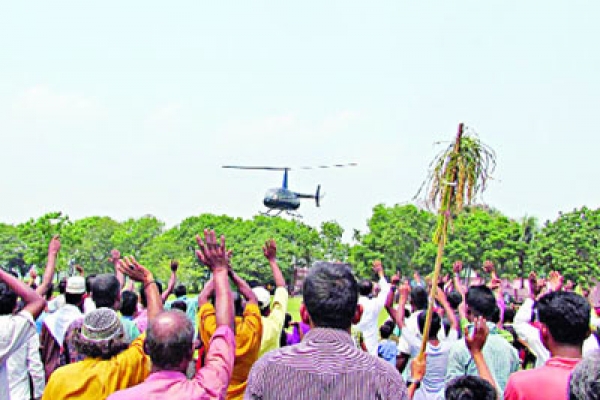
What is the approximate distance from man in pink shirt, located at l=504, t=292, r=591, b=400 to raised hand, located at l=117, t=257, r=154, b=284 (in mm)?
2403

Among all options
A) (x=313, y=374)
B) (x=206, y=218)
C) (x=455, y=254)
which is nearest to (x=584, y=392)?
(x=313, y=374)

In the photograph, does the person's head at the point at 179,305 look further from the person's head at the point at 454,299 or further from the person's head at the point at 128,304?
the person's head at the point at 454,299

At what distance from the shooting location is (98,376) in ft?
13.3

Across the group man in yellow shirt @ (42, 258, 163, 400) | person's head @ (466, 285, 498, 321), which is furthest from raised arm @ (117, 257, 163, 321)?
person's head @ (466, 285, 498, 321)

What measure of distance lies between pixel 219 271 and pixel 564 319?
2.11 metres

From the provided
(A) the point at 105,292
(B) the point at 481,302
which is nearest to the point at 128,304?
(A) the point at 105,292

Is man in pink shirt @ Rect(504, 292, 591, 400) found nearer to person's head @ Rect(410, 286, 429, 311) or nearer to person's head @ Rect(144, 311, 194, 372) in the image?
person's head @ Rect(144, 311, 194, 372)

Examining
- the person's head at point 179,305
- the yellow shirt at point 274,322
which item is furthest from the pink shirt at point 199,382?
the person's head at point 179,305

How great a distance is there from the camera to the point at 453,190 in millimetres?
5973

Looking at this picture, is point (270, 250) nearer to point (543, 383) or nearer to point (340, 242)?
point (543, 383)

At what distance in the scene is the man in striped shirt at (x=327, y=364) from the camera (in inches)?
125

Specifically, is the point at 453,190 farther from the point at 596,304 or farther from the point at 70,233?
the point at 70,233

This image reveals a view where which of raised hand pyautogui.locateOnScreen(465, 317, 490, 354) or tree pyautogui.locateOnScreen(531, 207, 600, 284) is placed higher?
raised hand pyautogui.locateOnScreen(465, 317, 490, 354)

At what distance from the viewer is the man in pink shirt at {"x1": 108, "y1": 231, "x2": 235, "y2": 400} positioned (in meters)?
3.37
